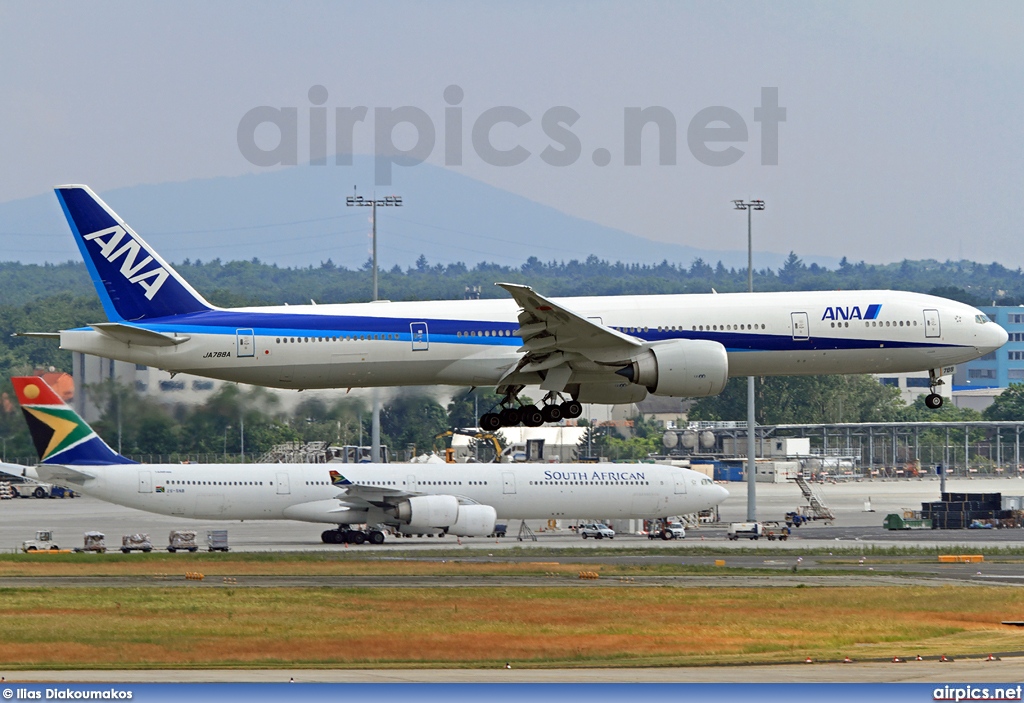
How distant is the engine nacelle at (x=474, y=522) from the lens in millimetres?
79188

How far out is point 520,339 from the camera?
50531 millimetres

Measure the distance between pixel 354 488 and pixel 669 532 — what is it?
1853 centimetres

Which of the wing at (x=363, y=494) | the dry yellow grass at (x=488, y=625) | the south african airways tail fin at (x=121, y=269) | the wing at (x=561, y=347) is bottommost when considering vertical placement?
the dry yellow grass at (x=488, y=625)

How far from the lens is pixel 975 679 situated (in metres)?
33.2

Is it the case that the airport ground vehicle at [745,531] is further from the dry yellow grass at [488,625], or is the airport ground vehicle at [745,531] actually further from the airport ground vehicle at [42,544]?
the airport ground vehicle at [42,544]

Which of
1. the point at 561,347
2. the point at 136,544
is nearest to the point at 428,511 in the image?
the point at 136,544

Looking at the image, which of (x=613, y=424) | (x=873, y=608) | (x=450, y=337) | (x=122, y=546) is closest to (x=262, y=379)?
(x=450, y=337)

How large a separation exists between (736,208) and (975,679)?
70.7 meters

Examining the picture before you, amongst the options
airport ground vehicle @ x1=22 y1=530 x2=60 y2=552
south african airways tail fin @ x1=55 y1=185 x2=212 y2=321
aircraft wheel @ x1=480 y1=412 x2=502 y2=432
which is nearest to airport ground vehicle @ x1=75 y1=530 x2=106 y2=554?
airport ground vehicle @ x1=22 y1=530 x2=60 y2=552

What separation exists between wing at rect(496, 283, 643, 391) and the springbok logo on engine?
40.3 ft

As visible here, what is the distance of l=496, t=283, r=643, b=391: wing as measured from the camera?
160ft

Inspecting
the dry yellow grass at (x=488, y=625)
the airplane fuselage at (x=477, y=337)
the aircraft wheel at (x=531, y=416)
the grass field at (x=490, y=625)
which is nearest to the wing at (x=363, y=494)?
the grass field at (x=490, y=625)

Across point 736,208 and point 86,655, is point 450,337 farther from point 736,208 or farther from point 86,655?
point 736,208

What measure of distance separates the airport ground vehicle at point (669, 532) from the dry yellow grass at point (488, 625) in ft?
95.3
